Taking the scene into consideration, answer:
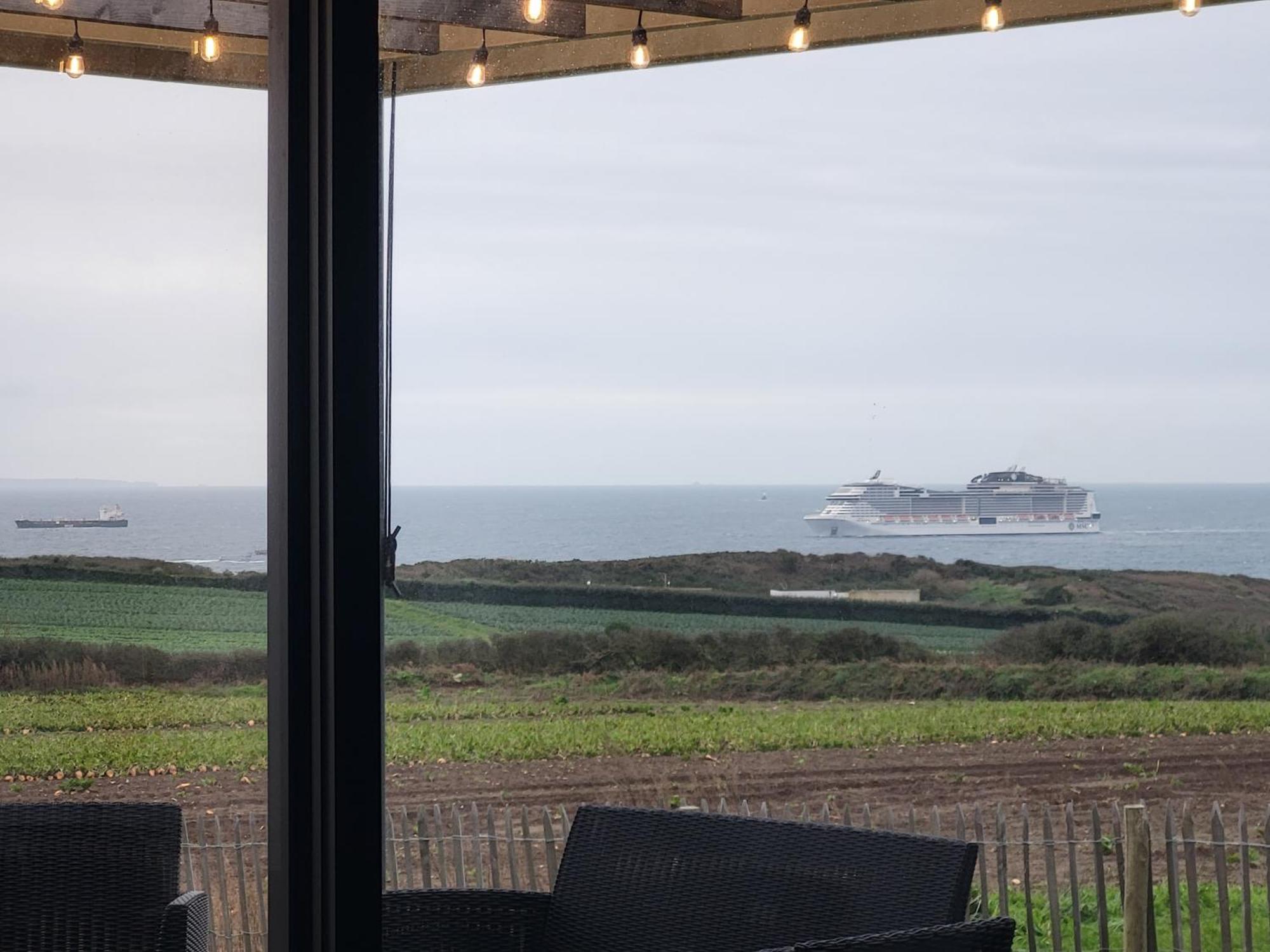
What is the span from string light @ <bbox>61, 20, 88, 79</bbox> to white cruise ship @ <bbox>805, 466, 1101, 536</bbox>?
27.1ft

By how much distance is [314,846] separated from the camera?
2.68 ft

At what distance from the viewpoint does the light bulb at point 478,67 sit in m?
2.40

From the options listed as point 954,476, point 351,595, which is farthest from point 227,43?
point 954,476

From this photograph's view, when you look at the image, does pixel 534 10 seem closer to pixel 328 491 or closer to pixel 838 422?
pixel 328 491

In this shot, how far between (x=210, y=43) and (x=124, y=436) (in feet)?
0.89

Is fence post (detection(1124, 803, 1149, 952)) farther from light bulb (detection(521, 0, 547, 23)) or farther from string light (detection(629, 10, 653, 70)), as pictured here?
light bulb (detection(521, 0, 547, 23))

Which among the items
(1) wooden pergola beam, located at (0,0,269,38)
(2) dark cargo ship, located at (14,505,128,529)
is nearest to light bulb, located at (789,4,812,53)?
(1) wooden pergola beam, located at (0,0,269,38)

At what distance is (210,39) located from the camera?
34.7 inches

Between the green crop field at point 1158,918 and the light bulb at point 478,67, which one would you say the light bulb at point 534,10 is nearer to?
the light bulb at point 478,67

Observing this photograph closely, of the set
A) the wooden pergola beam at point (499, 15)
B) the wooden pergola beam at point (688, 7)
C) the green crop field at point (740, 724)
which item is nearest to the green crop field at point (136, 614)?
the wooden pergola beam at point (499, 15)

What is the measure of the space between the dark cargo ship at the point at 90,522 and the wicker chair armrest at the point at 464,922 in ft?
1.75

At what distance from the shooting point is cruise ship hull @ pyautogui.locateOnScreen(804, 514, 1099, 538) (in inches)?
352

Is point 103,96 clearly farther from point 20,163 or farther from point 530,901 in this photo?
point 530,901

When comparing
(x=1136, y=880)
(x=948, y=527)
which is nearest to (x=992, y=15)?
(x=1136, y=880)
